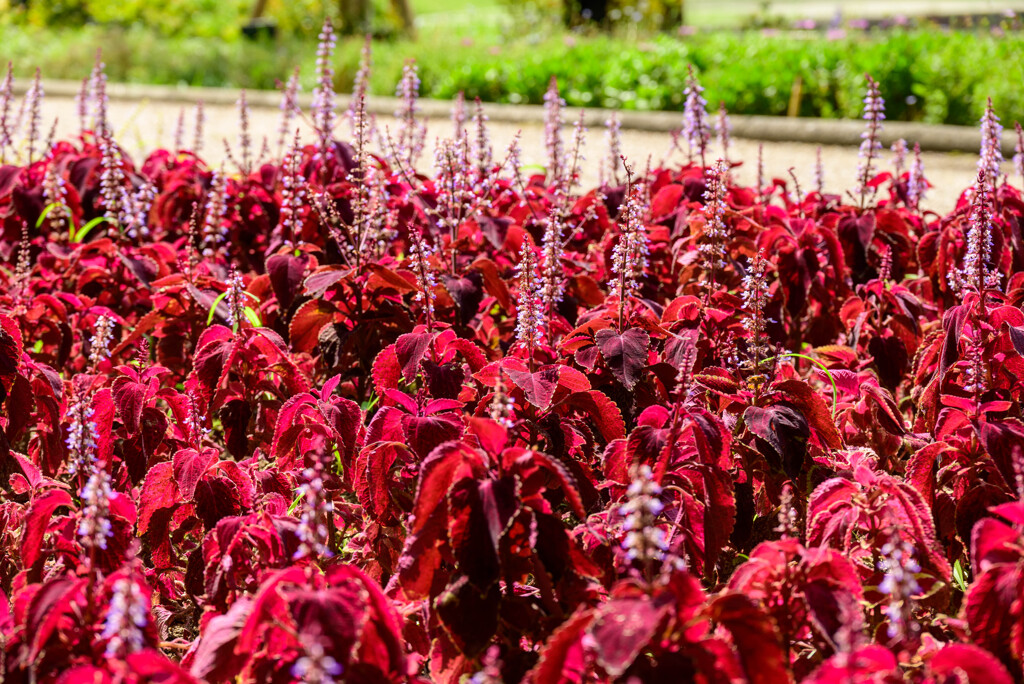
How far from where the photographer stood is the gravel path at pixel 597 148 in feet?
25.4

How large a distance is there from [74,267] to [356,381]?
1074 mm

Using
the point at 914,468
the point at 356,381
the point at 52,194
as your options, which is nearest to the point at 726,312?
the point at 914,468

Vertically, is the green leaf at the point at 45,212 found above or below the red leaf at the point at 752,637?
above

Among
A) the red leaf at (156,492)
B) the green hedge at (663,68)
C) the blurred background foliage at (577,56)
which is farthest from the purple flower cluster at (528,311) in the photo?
the green hedge at (663,68)

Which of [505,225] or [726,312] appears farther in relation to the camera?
[505,225]

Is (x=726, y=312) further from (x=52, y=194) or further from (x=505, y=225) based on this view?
(x=52, y=194)

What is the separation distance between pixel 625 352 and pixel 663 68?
9.26 m

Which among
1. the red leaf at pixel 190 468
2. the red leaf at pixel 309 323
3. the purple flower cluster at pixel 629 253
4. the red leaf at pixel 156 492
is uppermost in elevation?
the purple flower cluster at pixel 629 253

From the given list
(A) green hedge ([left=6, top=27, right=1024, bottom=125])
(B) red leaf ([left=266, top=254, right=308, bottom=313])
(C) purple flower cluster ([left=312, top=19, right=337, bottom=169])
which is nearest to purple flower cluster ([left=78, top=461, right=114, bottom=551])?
(B) red leaf ([left=266, top=254, right=308, bottom=313])

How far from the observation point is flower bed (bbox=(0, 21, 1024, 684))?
1.49 m

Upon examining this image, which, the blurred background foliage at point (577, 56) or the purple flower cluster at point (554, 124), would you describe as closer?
the purple flower cluster at point (554, 124)

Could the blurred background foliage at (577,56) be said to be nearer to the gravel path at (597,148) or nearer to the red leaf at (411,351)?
the gravel path at (597,148)

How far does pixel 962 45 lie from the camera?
32.7ft

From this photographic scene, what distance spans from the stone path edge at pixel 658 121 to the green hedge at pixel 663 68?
1.08ft
